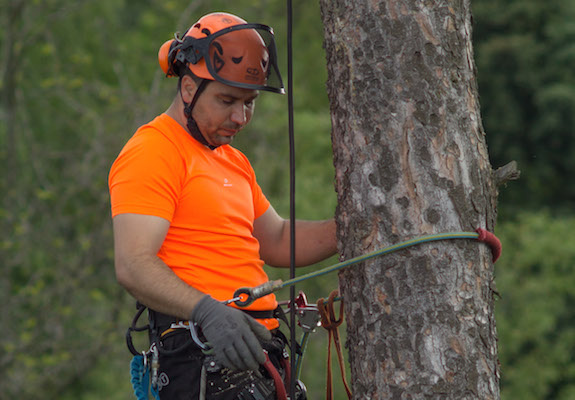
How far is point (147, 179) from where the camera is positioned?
7.33 ft

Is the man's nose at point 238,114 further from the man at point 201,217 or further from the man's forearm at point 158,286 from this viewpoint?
the man's forearm at point 158,286

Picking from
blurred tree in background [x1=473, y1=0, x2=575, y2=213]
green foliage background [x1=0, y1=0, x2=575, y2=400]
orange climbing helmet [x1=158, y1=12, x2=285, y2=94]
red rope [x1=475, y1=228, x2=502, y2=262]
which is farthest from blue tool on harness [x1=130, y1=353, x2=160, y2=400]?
blurred tree in background [x1=473, y1=0, x2=575, y2=213]

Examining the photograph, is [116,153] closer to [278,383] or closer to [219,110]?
[219,110]

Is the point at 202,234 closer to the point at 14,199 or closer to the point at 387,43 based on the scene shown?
the point at 387,43

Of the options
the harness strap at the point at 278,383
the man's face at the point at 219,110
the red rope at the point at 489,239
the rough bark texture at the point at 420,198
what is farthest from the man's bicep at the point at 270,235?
the red rope at the point at 489,239

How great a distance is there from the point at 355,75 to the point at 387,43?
122mm

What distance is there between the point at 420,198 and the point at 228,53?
2.83 ft

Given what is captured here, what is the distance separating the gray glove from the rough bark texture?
0.34 meters

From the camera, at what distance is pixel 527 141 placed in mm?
14203

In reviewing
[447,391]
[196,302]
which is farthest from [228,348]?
[447,391]

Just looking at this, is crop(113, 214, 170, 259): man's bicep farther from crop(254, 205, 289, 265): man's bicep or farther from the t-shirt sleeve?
crop(254, 205, 289, 265): man's bicep

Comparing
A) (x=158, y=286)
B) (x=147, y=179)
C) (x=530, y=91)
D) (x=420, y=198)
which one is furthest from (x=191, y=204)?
Result: (x=530, y=91)

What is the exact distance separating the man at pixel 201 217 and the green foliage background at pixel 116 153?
5466 mm

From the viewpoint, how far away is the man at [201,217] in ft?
7.10
